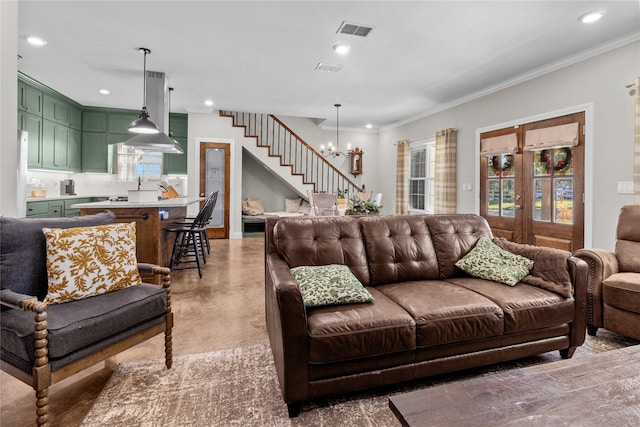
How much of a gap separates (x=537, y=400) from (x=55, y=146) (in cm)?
758

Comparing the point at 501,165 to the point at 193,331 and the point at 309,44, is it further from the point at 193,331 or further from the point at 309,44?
the point at 193,331

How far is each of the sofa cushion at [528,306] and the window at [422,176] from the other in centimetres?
501

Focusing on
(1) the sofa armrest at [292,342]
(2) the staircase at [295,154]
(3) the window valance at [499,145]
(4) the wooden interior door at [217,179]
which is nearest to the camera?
(1) the sofa armrest at [292,342]

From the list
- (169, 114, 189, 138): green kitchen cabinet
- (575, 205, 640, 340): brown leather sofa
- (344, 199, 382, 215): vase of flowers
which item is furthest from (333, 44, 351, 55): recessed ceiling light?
(169, 114, 189, 138): green kitchen cabinet

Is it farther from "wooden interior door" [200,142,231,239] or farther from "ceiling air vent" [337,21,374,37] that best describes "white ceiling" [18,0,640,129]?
"wooden interior door" [200,142,231,239]

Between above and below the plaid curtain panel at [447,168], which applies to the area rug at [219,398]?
below

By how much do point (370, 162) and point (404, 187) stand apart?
5.44 ft

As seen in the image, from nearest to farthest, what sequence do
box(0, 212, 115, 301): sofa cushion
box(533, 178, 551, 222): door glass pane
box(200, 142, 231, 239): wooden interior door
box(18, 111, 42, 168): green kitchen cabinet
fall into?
box(0, 212, 115, 301): sofa cushion → box(533, 178, 551, 222): door glass pane → box(18, 111, 42, 168): green kitchen cabinet → box(200, 142, 231, 239): wooden interior door

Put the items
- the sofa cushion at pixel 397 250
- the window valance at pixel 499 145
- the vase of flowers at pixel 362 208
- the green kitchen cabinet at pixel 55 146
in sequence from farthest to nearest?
the green kitchen cabinet at pixel 55 146
the window valance at pixel 499 145
the vase of flowers at pixel 362 208
the sofa cushion at pixel 397 250

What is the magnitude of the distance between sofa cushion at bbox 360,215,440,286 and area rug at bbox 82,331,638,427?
71 centimetres

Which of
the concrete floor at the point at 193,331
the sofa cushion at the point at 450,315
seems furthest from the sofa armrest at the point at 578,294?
the concrete floor at the point at 193,331

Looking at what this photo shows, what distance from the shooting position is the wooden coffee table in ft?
3.43

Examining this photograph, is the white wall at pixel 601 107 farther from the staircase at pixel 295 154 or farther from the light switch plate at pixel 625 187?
the staircase at pixel 295 154

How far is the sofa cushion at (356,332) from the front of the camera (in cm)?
167
